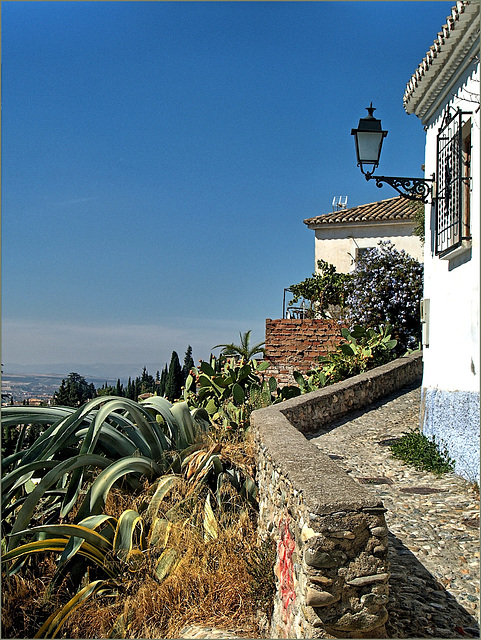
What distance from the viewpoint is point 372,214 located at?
19359 mm

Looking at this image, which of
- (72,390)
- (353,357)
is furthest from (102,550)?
(353,357)

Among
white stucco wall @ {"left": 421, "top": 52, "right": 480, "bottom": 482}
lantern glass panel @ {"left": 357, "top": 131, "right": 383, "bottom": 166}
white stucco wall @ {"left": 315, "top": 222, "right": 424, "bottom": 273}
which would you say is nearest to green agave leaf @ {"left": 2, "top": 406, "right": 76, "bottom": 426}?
white stucco wall @ {"left": 421, "top": 52, "right": 480, "bottom": 482}

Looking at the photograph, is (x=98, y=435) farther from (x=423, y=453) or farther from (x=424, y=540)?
(x=423, y=453)

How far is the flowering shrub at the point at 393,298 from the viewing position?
49.3ft

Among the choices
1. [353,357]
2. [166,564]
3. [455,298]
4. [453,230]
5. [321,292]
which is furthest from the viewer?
[321,292]

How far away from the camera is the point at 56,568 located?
5410mm

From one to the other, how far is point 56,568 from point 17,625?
52 centimetres

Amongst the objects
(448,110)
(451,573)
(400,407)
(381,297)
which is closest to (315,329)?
(381,297)

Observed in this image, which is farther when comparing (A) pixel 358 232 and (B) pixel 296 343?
(A) pixel 358 232

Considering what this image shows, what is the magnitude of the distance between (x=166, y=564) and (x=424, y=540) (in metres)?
2.21

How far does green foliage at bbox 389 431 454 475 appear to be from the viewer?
7.03 metres

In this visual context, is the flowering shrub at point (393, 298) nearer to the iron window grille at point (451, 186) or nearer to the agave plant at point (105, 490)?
the iron window grille at point (451, 186)

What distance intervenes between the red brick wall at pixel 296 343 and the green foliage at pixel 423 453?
6.35 meters

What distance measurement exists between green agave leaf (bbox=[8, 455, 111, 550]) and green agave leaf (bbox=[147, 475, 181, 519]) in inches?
27.4
